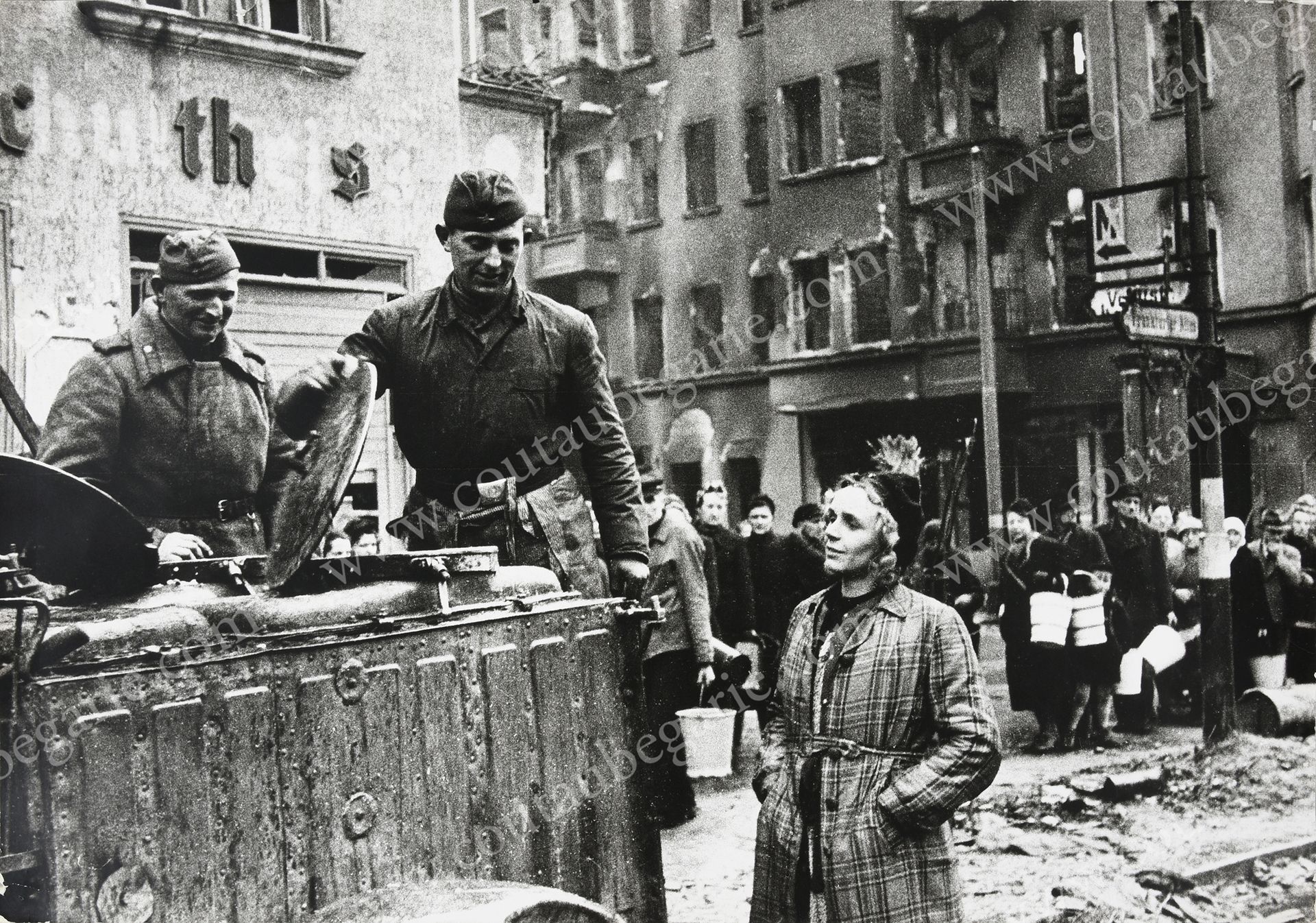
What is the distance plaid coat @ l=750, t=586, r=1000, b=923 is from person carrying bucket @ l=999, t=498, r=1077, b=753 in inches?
202

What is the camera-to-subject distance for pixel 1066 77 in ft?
27.2

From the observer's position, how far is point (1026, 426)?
8547 mm

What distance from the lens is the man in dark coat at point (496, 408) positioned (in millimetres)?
3900

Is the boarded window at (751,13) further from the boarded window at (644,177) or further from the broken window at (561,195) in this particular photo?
the broken window at (561,195)

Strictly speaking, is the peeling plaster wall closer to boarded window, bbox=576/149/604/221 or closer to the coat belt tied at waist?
boarded window, bbox=576/149/604/221

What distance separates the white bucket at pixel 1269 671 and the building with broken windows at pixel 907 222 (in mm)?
946

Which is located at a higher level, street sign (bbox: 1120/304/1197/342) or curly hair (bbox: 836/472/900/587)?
street sign (bbox: 1120/304/1197/342)

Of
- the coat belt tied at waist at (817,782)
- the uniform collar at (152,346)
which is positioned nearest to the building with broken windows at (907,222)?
the uniform collar at (152,346)

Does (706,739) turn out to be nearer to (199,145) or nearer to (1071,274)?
(199,145)

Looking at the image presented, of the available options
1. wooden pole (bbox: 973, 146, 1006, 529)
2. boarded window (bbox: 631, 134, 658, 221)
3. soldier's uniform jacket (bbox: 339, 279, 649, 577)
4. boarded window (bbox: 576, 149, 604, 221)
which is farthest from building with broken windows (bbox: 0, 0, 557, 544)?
wooden pole (bbox: 973, 146, 1006, 529)

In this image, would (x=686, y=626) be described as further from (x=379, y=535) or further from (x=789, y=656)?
(x=789, y=656)

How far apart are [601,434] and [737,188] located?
4.50 metres

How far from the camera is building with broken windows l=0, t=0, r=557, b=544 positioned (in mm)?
4961

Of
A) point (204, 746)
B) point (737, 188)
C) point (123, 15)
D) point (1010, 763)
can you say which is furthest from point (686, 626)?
point (204, 746)
